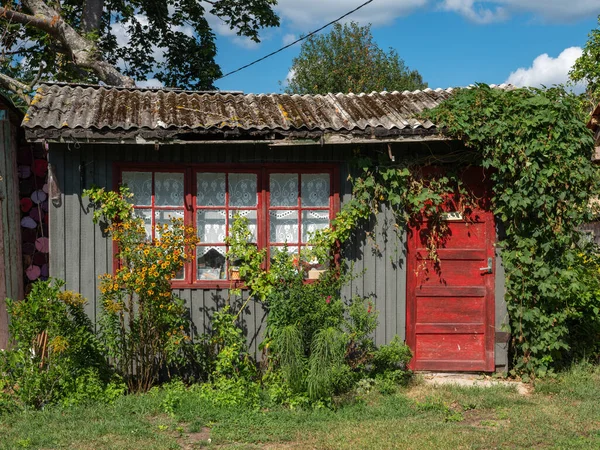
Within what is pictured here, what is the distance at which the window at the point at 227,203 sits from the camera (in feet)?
23.7

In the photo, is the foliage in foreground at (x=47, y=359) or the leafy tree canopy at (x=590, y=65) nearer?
the foliage in foreground at (x=47, y=359)

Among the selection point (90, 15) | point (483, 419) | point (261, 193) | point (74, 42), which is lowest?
point (483, 419)

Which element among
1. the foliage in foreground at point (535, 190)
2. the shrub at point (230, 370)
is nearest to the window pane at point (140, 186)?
the shrub at point (230, 370)

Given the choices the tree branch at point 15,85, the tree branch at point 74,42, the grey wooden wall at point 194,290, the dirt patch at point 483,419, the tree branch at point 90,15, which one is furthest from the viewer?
the tree branch at point 90,15

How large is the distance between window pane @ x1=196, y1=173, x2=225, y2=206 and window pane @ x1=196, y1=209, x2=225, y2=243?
0.35 feet

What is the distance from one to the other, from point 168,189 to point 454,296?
3.70m

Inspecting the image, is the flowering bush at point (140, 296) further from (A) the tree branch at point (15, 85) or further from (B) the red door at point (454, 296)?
(A) the tree branch at point (15, 85)

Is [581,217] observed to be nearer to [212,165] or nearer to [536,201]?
[536,201]

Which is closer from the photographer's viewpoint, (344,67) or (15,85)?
(15,85)

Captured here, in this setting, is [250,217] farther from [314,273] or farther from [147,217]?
[147,217]

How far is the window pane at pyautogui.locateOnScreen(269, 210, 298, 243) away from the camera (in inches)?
292

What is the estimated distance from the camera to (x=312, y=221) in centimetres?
745

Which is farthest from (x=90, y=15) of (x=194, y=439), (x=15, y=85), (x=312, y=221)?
(x=194, y=439)

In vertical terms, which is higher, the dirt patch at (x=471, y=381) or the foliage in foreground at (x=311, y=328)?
the foliage in foreground at (x=311, y=328)
